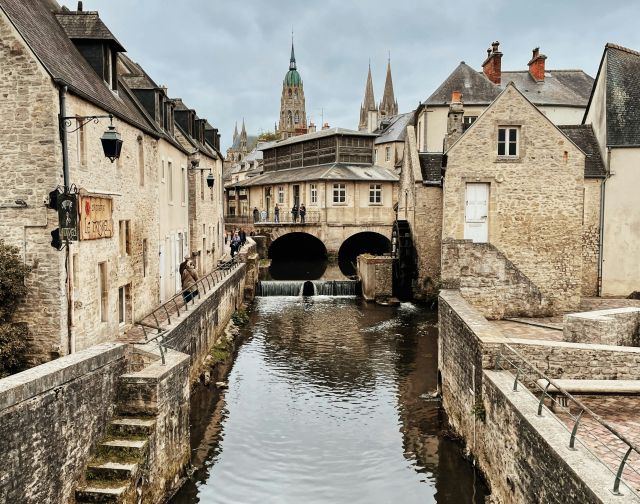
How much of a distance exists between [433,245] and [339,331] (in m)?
5.98

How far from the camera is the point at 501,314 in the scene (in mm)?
16484

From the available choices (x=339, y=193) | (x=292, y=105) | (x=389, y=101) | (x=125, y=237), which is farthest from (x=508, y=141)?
(x=292, y=105)

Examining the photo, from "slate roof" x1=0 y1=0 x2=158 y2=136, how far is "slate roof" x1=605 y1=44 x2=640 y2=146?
15383 millimetres

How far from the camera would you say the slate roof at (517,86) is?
112ft

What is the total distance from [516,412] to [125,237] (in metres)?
9.93

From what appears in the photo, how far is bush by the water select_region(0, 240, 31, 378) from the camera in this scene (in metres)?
9.67

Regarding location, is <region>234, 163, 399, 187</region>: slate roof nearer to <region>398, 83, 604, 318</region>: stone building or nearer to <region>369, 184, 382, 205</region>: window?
<region>369, 184, 382, 205</region>: window

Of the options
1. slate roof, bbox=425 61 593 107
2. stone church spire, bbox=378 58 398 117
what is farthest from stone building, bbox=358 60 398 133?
slate roof, bbox=425 61 593 107

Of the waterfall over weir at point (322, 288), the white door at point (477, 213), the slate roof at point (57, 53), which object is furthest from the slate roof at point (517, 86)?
the slate roof at point (57, 53)

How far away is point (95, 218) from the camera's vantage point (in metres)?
11.6

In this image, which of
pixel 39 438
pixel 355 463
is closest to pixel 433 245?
pixel 355 463

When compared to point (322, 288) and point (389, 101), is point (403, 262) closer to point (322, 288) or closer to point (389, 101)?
point (322, 288)

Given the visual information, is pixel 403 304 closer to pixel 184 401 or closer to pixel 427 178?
pixel 427 178

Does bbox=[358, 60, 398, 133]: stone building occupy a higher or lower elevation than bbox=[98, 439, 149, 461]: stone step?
higher
